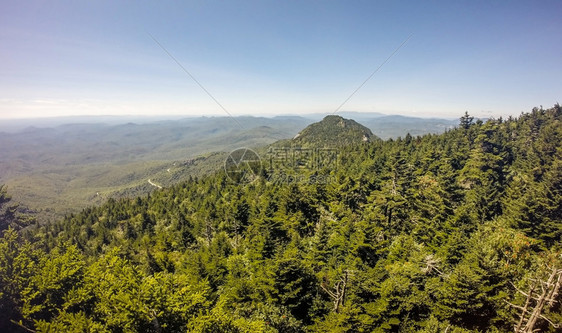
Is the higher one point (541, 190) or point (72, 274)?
point (541, 190)

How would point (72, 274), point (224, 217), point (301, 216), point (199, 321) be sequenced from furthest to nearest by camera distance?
point (224, 217) → point (301, 216) → point (72, 274) → point (199, 321)

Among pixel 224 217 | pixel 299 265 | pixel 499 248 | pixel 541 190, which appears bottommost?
pixel 224 217

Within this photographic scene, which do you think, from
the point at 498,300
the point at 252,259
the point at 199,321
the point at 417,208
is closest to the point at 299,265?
the point at 252,259

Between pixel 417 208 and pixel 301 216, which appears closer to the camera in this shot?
pixel 417 208

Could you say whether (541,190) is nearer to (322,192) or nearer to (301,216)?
(322,192)

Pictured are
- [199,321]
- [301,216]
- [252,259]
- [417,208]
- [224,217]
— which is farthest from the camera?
[224,217]

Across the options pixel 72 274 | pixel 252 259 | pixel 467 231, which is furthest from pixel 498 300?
pixel 72 274

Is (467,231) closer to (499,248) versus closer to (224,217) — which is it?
(499,248)
